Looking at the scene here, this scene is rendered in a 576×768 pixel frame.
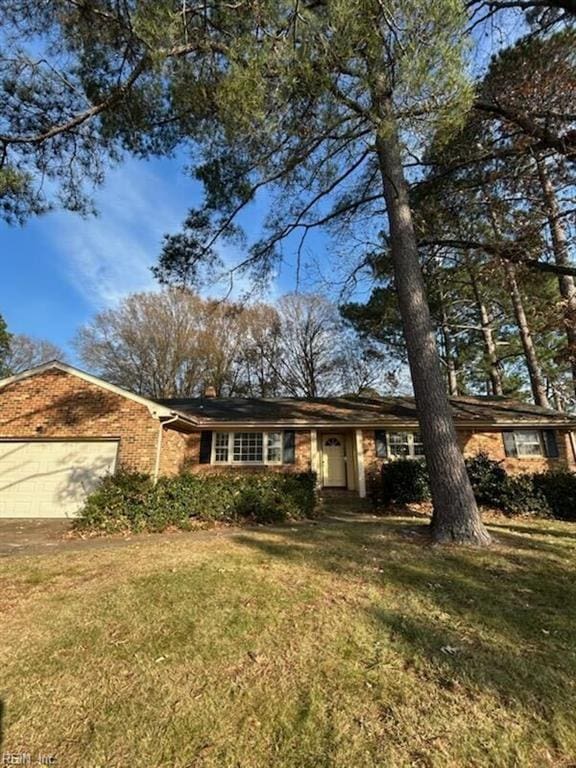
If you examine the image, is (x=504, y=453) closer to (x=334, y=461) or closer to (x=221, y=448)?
(x=334, y=461)

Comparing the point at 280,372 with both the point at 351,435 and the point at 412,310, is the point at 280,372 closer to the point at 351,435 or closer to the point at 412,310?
the point at 351,435

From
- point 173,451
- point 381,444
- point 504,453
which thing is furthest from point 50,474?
point 504,453

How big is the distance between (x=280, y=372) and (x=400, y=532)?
17.4m

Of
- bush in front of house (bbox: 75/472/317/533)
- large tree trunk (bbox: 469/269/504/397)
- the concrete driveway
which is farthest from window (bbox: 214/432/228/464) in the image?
large tree trunk (bbox: 469/269/504/397)

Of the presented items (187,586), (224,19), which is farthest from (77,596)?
(224,19)

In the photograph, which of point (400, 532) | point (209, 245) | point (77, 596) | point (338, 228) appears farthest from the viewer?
point (338, 228)

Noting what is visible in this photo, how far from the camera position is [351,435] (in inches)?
530

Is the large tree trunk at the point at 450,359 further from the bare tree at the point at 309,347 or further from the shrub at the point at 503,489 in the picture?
the shrub at the point at 503,489

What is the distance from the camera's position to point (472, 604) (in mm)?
4246

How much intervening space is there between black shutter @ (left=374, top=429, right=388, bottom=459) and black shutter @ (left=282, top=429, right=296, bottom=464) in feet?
8.62

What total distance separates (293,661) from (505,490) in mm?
8433

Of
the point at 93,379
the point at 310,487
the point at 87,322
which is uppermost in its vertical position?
the point at 87,322

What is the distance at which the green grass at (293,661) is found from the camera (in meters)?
2.30

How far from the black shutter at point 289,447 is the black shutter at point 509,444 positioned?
6.70 meters
